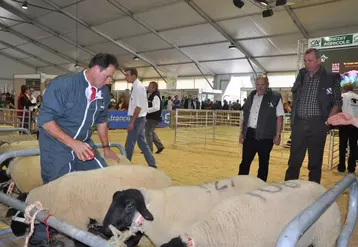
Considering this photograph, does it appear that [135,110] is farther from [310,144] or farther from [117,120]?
[117,120]

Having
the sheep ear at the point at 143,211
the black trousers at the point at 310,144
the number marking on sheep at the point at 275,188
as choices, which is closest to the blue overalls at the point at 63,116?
the sheep ear at the point at 143,211

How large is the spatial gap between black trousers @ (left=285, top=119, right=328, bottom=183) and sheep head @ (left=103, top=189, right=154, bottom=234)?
2360mm

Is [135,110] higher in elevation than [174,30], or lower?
lower

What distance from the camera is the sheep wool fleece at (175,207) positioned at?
1771mm

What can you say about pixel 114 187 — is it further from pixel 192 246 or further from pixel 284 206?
pixel 284 206

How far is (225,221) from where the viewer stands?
160cm

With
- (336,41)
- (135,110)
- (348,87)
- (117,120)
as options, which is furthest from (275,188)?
(117,120)

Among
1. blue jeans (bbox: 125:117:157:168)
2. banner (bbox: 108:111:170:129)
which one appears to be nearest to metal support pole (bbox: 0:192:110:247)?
blue jeans (bbox: 125:117:157:168)

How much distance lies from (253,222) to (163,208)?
1.68 feet

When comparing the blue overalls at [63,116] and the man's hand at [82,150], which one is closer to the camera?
the man's hand at [82,150]

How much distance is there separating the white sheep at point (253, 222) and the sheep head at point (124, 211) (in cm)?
24

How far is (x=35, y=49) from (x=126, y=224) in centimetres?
2708

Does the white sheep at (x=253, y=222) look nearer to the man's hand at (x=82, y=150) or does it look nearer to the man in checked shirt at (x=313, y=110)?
the man's hand at (x=82, y=150)

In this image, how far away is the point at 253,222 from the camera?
162cm
